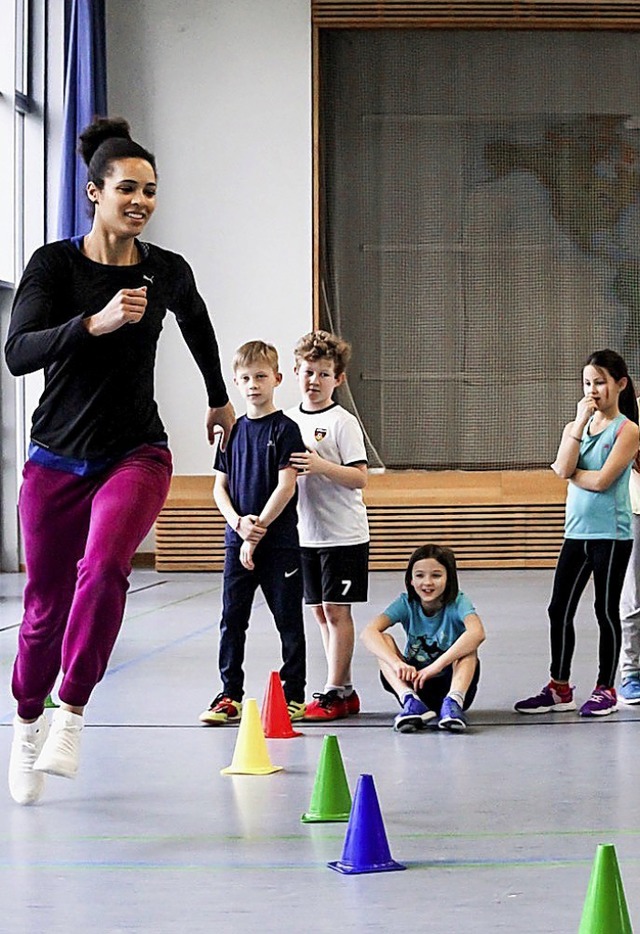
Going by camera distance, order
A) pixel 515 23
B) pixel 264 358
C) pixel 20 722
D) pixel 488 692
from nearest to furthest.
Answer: pixel 20 722 < pixel 264 358 < pixel 488 692 < pixel 515 23

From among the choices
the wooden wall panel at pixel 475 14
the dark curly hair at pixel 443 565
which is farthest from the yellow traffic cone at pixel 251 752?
the wooden wall panel at pixel 475 14

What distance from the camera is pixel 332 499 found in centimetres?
440

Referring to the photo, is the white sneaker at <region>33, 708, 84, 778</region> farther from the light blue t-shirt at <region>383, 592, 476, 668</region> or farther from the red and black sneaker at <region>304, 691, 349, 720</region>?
the light blue t-shirt at <region>383, 592, 476, 668</region>

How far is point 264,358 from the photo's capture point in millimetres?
4203

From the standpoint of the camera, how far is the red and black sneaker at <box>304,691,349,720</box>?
13.9 feet

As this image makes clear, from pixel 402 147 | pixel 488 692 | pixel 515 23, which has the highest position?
pixel 515 23

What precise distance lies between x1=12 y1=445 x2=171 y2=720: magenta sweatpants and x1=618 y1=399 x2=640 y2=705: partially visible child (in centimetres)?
198

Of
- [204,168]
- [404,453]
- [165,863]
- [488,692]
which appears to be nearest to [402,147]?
[204,168]

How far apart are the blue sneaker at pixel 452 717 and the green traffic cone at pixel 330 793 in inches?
41.0

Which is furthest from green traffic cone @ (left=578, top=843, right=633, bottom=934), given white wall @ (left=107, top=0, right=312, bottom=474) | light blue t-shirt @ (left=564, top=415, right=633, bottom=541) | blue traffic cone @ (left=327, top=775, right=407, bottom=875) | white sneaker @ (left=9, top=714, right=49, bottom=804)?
white wall @ (left=107, top=0, right=312, bottom=474)

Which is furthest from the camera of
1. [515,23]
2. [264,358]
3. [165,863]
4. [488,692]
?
[515,23]

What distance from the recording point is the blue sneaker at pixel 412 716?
400cm

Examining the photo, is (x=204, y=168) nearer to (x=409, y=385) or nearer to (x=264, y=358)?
(x=409, y=385)

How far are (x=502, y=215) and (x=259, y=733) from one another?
27.9ft
